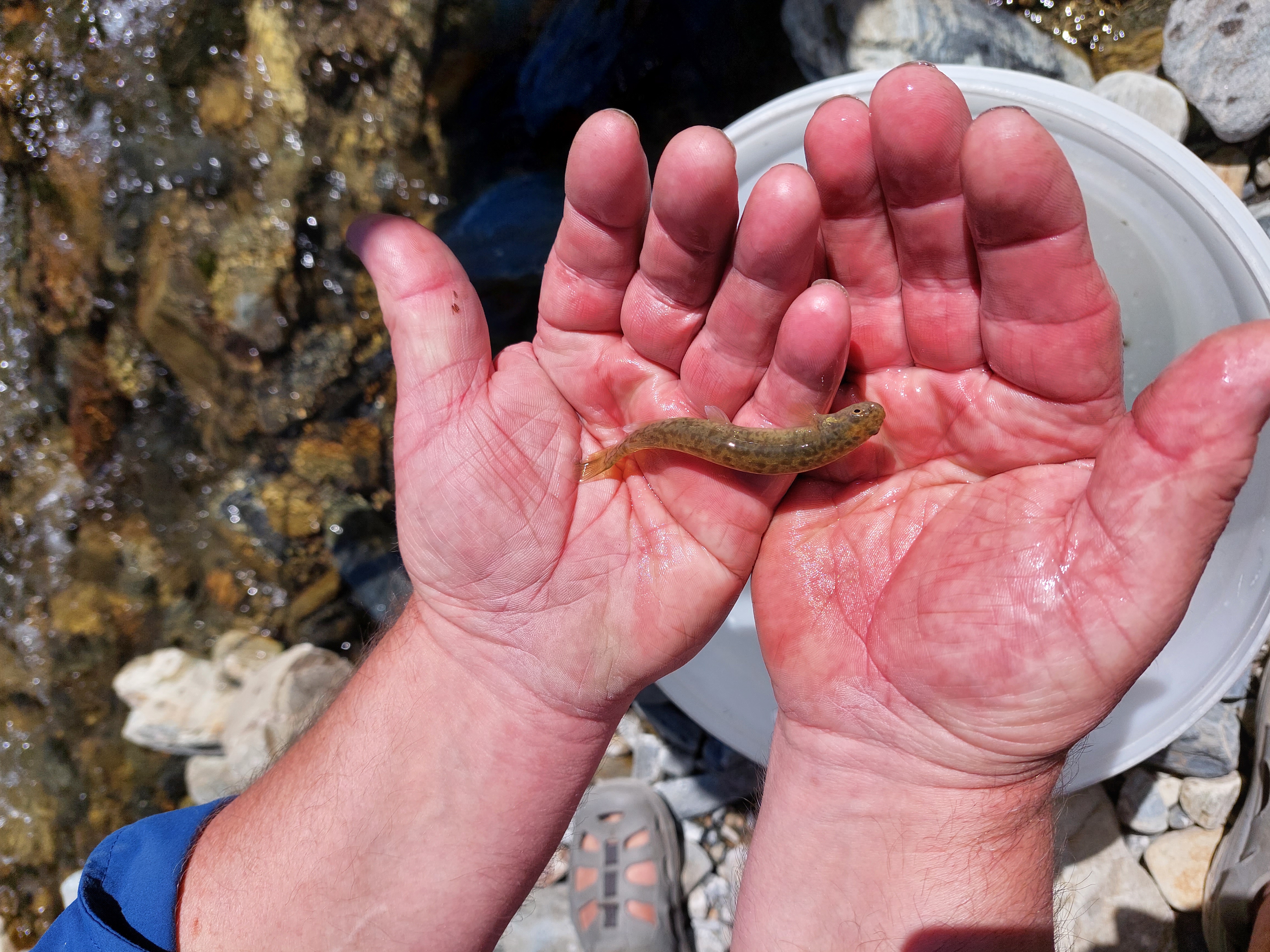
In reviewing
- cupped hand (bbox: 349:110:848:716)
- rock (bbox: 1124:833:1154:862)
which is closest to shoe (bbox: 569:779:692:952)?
cupped hand (bbox: 349:110:848:716)

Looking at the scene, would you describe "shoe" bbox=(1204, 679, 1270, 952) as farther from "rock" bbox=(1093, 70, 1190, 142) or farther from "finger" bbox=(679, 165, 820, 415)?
"finger" bbox=(679, 165, 820, 415)

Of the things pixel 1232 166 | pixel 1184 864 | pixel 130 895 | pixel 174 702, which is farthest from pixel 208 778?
pixel 1232 166

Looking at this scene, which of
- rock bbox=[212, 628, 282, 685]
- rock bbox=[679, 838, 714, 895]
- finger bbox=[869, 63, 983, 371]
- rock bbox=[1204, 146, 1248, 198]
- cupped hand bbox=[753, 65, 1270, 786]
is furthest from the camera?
rock bbox=[212, 628, 282, 685]

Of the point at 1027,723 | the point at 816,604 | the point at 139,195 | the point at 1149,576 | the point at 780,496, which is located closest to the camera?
the point at 1149,576

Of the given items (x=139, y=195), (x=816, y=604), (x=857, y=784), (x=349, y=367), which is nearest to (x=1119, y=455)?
(x=816, y=604)

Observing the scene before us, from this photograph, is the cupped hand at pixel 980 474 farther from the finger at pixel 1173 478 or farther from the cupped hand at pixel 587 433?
the cupped hand at pixel 587 433

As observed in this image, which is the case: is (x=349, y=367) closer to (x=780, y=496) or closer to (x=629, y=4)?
(x=629, y=4)
